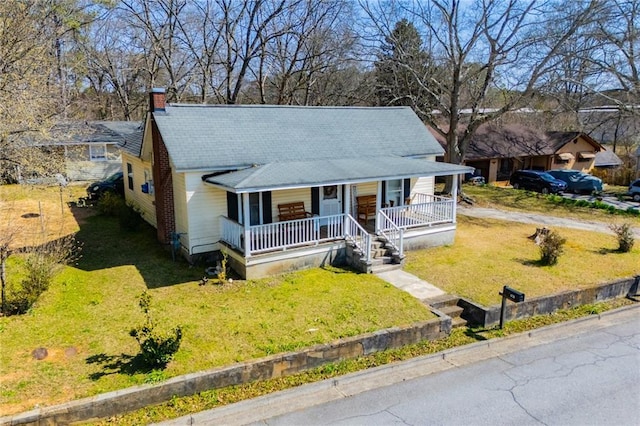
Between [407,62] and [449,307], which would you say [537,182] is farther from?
[449,307]

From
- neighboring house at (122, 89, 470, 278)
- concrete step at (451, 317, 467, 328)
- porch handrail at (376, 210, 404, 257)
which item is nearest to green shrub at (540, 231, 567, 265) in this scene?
neighboring house at (122, 89, 470, 278)

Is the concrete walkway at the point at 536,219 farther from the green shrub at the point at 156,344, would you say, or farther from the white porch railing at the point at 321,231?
the green shrub at the point at 156,344

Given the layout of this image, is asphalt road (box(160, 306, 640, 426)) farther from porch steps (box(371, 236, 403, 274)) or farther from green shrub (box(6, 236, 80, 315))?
green shrub (box(6, 236, 80, 315))

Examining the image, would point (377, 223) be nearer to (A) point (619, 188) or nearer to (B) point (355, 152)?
(B) point (355, 152)

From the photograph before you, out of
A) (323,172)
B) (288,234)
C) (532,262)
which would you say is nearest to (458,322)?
(532,262)

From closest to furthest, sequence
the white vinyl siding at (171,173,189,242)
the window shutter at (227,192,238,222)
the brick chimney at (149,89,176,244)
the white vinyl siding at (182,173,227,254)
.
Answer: the white vinyl siding at (182,173,227,254)
the white vinyl siding at (171,173,189,242)
the window shutter at (227,192,238,222)
the brick chimney at (149,89,176,244)

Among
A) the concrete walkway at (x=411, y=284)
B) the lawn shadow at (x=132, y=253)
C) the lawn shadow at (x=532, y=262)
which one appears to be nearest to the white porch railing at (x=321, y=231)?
the concrete walkway at (x=411, y=284)

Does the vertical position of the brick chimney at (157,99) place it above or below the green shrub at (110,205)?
above
